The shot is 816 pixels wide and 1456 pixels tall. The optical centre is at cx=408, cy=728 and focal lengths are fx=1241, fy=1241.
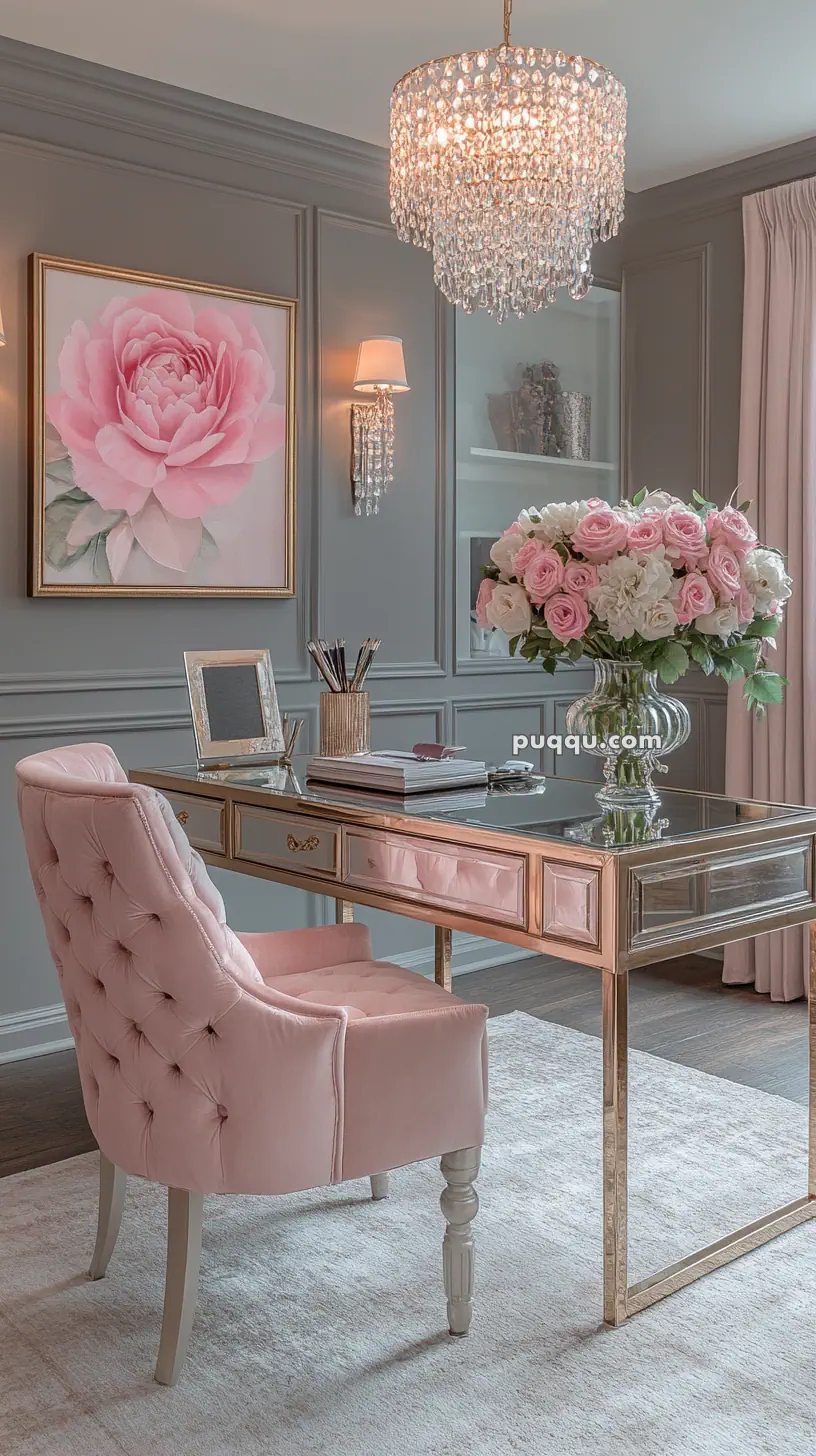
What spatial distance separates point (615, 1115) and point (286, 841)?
2.94 ft

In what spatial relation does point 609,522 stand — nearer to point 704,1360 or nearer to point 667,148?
point 704,1360

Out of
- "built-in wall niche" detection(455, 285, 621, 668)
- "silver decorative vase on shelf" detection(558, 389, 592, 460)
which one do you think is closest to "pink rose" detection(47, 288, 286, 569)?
"built-in wall niche" detection(455, 285, 621, 668)

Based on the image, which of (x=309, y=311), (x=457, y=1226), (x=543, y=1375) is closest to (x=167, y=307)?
(x=309, y=311)

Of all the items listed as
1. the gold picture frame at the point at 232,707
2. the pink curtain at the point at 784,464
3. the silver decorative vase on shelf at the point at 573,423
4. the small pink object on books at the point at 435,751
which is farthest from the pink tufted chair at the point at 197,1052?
the silver decorative vase on shelf at the point at 573,423

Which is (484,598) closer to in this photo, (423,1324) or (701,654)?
(701,654)

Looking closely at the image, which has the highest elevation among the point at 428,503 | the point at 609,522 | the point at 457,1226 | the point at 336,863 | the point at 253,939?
the point at 428,503

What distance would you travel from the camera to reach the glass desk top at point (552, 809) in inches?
85.1

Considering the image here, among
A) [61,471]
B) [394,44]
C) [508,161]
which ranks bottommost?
[61,471]

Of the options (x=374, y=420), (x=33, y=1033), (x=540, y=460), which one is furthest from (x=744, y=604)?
(x=540, y=460)

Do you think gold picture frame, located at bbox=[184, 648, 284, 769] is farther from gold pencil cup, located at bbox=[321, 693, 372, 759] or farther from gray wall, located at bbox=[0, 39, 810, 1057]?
gray wall, located at bbox=[0, 39, 810, 1057]

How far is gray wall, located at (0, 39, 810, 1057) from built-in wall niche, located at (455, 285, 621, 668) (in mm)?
84

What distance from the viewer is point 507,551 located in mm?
2402

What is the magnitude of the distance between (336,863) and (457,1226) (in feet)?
2.40

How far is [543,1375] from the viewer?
198 cm
